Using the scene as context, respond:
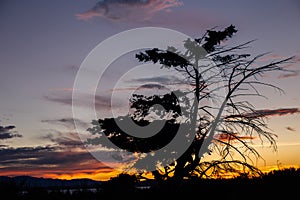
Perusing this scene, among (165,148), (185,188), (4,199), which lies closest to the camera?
(185,188)

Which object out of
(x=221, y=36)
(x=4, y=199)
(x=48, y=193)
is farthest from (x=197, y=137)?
(x=4, y=199)

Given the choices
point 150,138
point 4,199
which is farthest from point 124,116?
point 4,199

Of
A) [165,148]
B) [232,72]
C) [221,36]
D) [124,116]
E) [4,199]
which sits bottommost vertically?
[4,199]

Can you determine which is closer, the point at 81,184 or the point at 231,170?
the point at 81,184

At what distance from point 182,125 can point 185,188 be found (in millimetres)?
6101

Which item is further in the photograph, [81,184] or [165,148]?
[165,148]

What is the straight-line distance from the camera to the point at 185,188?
57.0ft

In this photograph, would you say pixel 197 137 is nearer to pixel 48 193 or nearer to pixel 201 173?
pixel 201 173

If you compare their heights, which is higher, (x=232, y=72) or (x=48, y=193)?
(x=232, y=72)

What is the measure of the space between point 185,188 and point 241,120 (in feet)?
25.5

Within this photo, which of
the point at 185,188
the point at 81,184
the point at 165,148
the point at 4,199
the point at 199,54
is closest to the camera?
the point at 185,188

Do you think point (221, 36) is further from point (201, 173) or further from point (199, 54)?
point (201, 173)

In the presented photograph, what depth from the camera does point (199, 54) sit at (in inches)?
955

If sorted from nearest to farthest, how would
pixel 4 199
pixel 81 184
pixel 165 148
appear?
pixel 4 199 < pixel 81 184 < pixel 165 148
